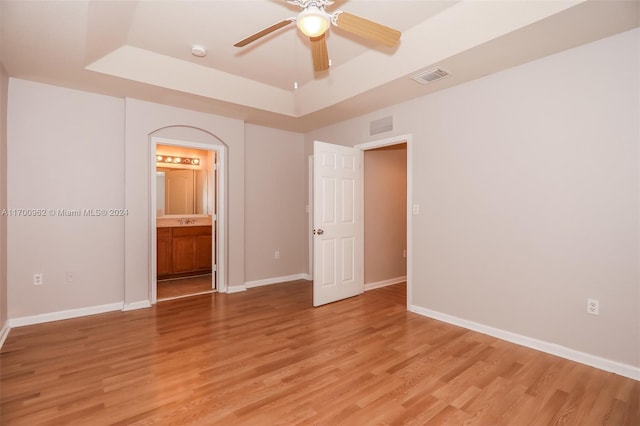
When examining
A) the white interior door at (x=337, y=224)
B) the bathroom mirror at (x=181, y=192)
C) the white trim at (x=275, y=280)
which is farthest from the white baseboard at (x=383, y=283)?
the bathroom mirror at (x=181, y=192)

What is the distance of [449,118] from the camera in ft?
11.6

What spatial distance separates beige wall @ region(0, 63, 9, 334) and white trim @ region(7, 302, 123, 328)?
7.1 inches

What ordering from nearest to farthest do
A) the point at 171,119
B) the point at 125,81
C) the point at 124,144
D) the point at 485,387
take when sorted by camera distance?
the point at 485,387 → the point at 125,81 → the point at 124,144 → the point at 171,119

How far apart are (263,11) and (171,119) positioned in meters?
2.18

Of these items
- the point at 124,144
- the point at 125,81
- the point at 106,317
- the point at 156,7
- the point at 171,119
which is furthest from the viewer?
the point at 171,119

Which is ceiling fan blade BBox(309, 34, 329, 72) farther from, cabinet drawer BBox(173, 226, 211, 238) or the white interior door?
cabinet drawer BBox(173, 226, 211, 238)

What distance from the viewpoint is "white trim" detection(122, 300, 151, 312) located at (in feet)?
13.0

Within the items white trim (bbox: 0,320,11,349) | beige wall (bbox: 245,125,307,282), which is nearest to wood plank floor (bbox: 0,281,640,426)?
white trim (bbox: 0,320,11,349)

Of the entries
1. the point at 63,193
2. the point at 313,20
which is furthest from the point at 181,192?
the point at 313,20

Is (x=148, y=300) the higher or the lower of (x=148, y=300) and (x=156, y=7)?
the lower

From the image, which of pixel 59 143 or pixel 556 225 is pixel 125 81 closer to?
pixel 59 143

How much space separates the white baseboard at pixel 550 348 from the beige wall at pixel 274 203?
267 cm

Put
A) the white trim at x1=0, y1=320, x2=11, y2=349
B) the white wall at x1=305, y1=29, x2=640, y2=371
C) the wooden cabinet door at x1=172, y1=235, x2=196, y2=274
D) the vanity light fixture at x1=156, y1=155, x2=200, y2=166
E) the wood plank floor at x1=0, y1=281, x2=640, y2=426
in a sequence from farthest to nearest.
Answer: the vanity light fixture at x1=156, y1=155, x2=200, y2=166
the wooden cabinet door at x1=172, y1=235, x2=196, y2=274
the white trim at x1=0, y1=320, x2=11, y2=349
the white wall at x1=305, y1=29, x2=640, y2=371
the wood plank floor at x1=0, y1=281, x2=640, y2=426

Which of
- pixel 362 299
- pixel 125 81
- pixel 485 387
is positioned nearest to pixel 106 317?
pixel 125 81
